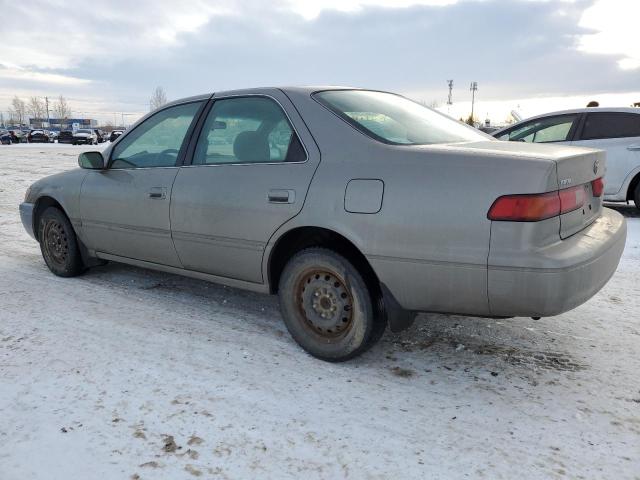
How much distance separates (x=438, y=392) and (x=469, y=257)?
75 centimetres

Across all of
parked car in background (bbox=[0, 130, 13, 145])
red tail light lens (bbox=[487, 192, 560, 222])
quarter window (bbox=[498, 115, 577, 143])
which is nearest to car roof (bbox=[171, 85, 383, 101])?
red tail light lens (bbox=[487, 192, 560, 222])

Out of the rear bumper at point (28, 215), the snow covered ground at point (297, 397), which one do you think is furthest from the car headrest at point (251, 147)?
the rear bumper at point (28, 215)

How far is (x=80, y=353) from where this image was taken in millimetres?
3104

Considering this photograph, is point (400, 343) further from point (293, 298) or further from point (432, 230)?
point (432, 230)

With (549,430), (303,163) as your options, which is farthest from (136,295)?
(549,430)

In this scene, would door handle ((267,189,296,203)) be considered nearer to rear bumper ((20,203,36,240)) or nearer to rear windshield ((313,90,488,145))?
rear windshield ((313,90,488,145))

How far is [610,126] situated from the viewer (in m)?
7.71

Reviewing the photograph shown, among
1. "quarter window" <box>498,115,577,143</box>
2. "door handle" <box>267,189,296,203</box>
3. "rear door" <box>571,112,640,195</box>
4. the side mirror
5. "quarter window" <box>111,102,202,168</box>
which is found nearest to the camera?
"door handle" <box>267,189,296,203</box>

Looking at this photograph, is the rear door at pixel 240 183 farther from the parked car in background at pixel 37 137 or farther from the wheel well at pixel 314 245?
the parked car in background at pixel 37 137

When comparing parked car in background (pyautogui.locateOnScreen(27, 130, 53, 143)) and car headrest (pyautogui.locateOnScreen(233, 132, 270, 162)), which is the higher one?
parked car in background (pyautogui.locateOnScreen(27, 130, 53, 143))

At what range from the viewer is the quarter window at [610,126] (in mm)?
7602

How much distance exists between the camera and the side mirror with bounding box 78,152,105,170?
415 cm

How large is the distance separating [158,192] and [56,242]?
1.56 m

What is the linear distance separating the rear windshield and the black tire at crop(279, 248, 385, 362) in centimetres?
76
